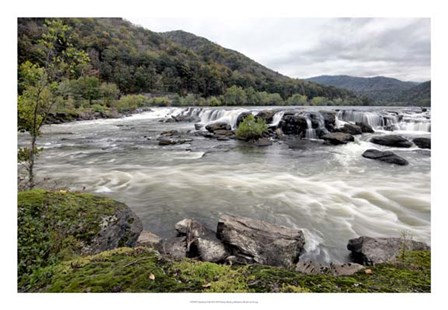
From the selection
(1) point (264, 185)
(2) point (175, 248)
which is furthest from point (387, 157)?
(2) point (175, 248)

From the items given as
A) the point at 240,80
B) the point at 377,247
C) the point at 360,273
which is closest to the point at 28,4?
the point at 360,273

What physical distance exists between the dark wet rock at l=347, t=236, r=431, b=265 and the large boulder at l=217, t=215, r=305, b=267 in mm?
873

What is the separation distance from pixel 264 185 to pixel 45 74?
5683 millimetres

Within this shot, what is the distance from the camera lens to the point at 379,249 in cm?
398

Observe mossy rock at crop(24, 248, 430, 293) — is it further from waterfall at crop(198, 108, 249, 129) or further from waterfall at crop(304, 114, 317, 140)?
waterfall at crop(198, 108, 249, 129)

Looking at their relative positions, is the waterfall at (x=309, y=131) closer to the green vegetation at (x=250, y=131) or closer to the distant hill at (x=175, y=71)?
the green vegetation at (x=250, y=131)

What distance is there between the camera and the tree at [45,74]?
12.9 ft

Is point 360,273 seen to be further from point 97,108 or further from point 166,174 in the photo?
point 97,108

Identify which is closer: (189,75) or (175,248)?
(175,248)

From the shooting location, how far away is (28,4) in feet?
11.2

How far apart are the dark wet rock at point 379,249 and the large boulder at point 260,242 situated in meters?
0.87

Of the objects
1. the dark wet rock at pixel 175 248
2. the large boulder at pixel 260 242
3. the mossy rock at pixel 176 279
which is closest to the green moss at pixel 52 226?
the mossy rock at pixel 176 279

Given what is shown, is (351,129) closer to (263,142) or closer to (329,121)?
(329,121)
